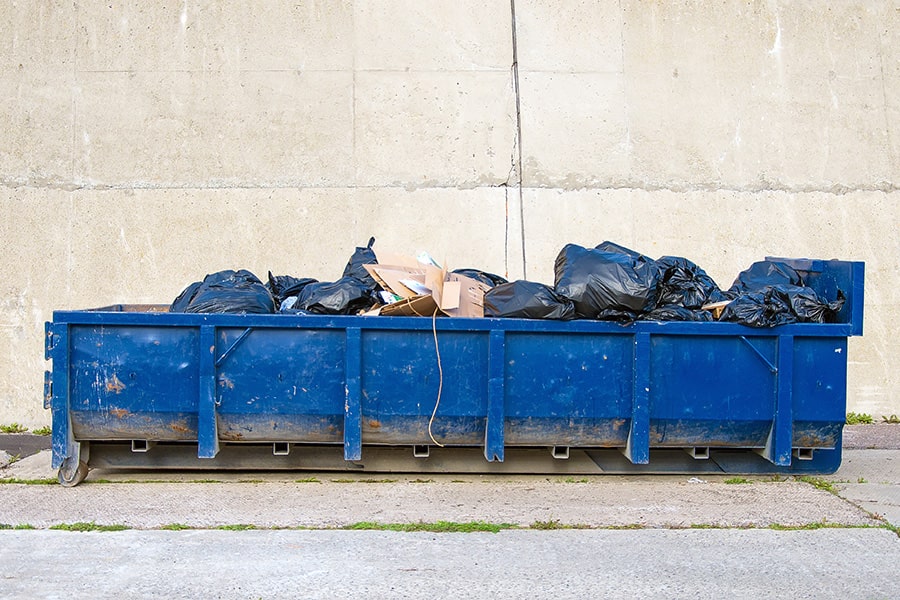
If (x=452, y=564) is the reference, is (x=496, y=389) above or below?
above

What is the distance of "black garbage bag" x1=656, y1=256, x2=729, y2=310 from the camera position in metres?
6.22

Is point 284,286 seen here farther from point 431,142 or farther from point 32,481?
point 431,142

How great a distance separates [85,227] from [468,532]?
507cm

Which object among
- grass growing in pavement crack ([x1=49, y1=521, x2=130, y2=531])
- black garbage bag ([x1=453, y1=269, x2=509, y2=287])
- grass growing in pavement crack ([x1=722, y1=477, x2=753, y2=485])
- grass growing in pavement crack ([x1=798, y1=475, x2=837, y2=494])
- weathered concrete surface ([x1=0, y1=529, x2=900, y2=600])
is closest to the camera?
weathered concrete surface ([x1=0, y1=529, x2=900, y2=600])

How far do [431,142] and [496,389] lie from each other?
335 centimetres

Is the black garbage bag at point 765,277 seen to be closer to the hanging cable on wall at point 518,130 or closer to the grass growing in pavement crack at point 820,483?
the grass growing in pavement crack at point 820,483

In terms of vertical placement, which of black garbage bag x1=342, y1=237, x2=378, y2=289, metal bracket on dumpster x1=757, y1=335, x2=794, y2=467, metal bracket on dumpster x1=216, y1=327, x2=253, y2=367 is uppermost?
black garbage bag x1=342, y1=237, x2=378, y2=289

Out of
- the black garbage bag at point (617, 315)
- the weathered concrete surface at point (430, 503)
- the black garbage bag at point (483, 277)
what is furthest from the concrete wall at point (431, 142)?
the weathered concrete surface at point (430, 503)

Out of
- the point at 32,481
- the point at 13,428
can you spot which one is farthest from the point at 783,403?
the point at 13,428

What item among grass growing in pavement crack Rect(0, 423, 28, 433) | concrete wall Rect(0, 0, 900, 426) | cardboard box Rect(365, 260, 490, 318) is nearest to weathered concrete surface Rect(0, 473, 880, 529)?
cardboard box Rect(365, 260, 490, 318)

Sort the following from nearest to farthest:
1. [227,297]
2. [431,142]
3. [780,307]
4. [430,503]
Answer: [430,503], [780,307], [227,297], [431,142]

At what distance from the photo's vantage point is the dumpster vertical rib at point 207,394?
18.9 feet

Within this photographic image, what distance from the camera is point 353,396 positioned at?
19.1 ft

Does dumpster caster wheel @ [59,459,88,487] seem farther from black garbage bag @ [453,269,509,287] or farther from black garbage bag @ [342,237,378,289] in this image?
black garbage bag @ [453,269,509,287]
